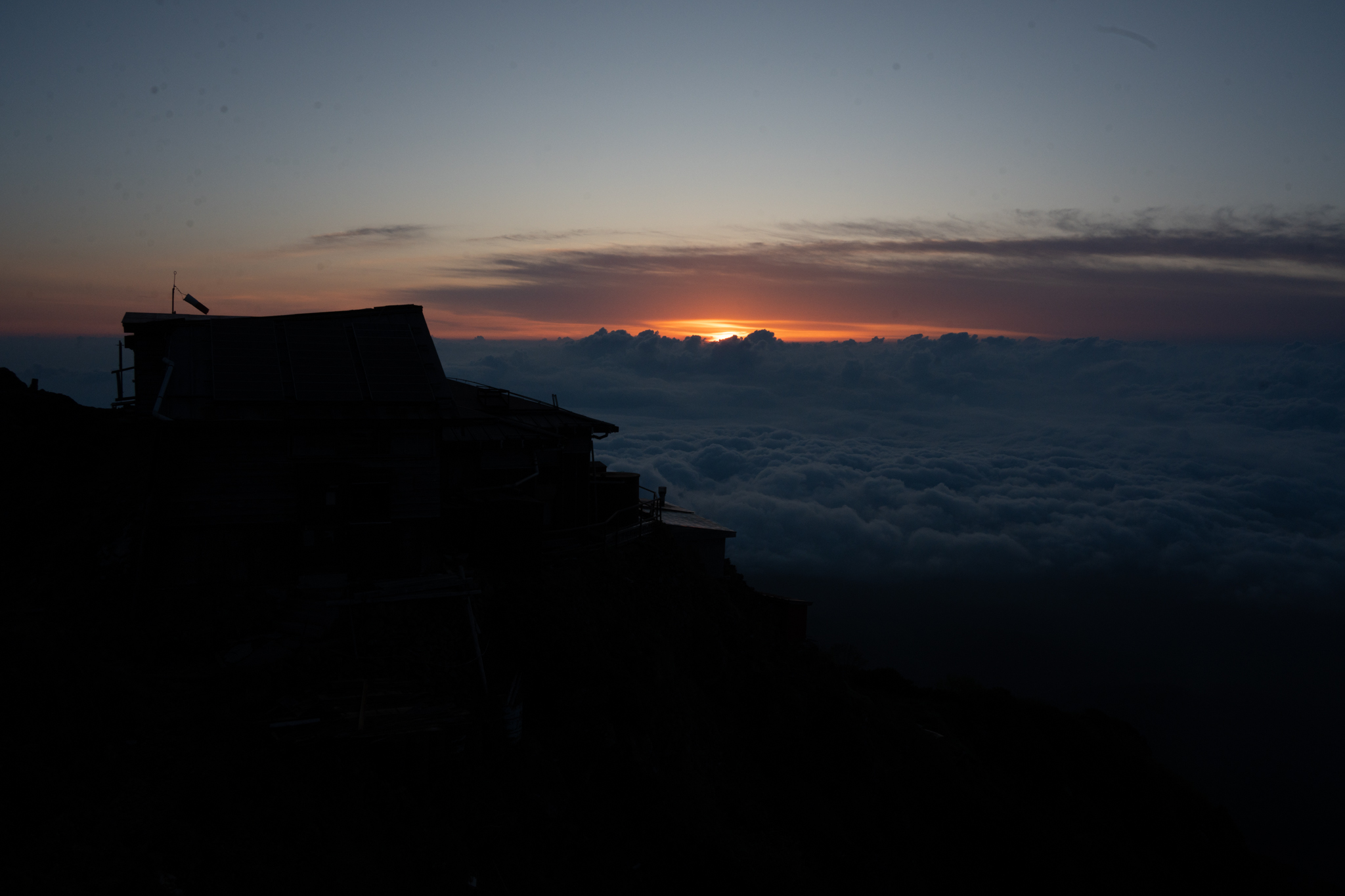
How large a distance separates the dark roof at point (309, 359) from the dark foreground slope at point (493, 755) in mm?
2214

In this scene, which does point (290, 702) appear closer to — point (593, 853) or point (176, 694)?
point (176, 694)

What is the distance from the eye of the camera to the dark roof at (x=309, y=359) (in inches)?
650

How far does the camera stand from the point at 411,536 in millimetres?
17172

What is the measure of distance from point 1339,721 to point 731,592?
141609 millimetres

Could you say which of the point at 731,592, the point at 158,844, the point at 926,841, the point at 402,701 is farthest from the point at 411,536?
the point at 926,841

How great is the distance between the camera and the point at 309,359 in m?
17.8

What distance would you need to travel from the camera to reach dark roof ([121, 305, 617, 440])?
16.5 meters

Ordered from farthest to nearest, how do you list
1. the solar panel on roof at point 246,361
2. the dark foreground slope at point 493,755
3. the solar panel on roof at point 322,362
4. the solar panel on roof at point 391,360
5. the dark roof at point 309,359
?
the solar panel on roof at point 391,360 → the solar panel on roof at point 322,362 → the dark roof at point 309,359 → the solar panel on roof at point 246,361 → the dark foreground slope at point 493,755

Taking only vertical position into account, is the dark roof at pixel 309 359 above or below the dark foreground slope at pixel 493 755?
above

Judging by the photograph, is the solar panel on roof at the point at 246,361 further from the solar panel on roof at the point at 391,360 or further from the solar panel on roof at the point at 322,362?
the solar panel on roof at the point at 391,360

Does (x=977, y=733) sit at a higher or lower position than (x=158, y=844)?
lower

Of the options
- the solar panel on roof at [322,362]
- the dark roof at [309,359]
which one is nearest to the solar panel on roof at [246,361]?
the dark roof at [309,359]

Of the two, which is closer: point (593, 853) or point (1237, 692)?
point (593, 853)

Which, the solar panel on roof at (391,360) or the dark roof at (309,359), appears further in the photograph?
the solar panel on roof at (391,360)
